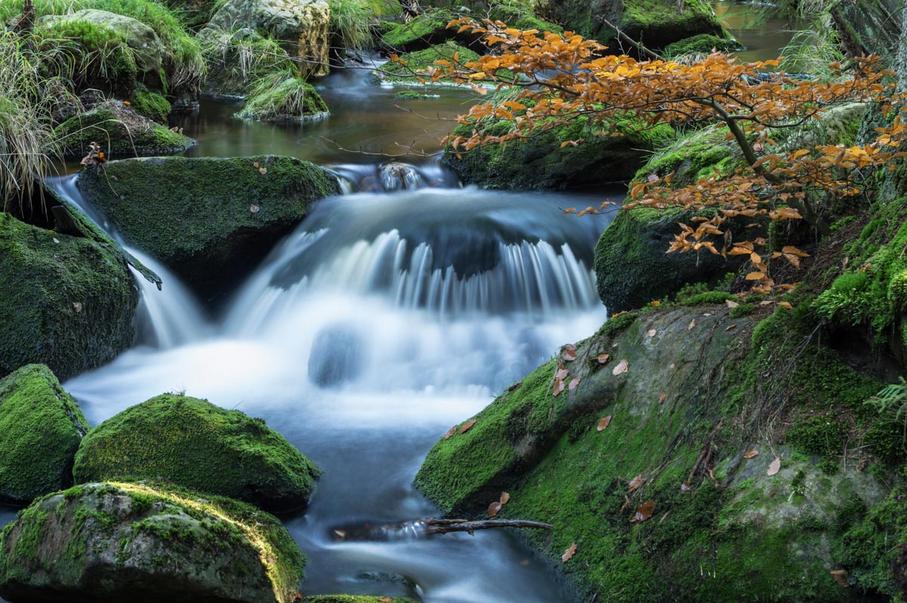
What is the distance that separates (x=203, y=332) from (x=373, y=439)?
9.31 ft

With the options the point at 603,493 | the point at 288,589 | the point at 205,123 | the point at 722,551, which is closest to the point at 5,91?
the point at 205,123

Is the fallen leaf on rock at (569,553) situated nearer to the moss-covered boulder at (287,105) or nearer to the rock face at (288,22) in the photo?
the moss-covered boulder at (287,105)

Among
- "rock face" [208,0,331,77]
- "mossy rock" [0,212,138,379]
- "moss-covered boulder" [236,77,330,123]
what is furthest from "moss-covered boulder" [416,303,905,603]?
"rock face" [208,0,331,77]

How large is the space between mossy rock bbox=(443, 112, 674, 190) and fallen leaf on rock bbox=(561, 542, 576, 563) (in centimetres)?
586

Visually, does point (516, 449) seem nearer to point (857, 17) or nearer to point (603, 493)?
point (603, 493)

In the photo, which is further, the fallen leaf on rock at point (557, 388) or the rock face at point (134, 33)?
the rock face at point (134, 33)

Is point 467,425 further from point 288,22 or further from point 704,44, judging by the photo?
point 704,44

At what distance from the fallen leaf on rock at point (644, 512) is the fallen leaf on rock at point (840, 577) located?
0.81 meters

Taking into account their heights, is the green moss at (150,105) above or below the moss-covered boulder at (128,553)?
above

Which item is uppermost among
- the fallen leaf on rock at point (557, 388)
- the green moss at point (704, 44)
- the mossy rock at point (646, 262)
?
the green moss at point (704, 44)

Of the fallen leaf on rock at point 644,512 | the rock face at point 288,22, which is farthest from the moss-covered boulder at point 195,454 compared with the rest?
the rock face at point 288,22

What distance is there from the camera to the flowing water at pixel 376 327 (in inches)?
231

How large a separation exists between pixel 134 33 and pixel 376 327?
765 centimetres

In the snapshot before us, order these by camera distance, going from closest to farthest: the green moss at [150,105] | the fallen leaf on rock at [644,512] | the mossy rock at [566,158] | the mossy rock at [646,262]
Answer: the fallen leaf on rock at [644,512], the mossy rock at [646,262], the mossy rock at [566,158], the green moss at [150,105]
